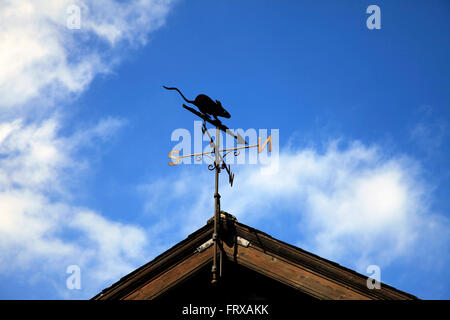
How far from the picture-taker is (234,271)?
214 inches

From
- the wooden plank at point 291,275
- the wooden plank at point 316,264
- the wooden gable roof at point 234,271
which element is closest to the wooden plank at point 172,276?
the wooden gable roof at point 234,271

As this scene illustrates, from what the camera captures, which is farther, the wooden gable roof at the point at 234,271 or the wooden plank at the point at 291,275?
the wooden gable roof at the point at 234,271

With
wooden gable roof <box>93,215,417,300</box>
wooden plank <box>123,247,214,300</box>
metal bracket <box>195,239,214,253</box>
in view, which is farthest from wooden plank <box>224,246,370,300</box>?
wooden plank <box>123,247,214,300</box>

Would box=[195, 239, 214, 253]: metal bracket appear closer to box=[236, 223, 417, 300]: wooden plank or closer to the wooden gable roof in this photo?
the wooden gable roof

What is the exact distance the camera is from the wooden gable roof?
193 inches

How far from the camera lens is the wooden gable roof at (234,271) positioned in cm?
491

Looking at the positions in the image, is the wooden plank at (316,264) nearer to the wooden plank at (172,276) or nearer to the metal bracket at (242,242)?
the metal bracket at (242,242)
